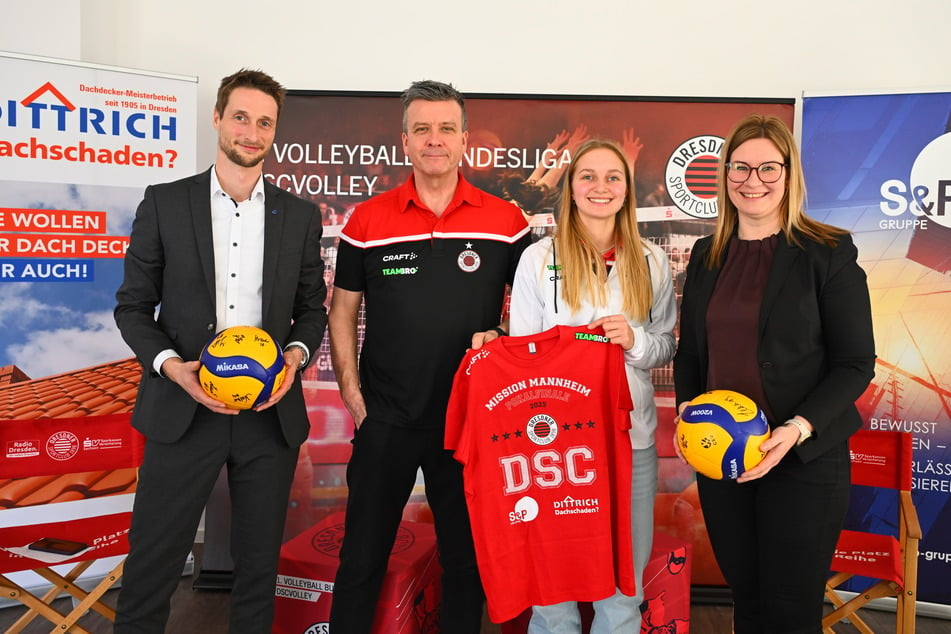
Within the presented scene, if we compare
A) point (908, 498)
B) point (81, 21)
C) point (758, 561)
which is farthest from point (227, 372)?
point (81, 21)

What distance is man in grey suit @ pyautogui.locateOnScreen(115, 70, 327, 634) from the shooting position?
1.98 metres

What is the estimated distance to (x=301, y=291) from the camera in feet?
7.28

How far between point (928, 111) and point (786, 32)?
833 millimetres

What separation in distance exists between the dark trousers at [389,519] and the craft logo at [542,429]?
302mm

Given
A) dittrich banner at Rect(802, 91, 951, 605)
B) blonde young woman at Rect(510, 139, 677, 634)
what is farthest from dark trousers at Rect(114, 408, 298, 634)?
dittrich banner at Rect(802, 91, 951, 605)

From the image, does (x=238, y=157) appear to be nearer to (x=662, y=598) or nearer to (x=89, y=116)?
Answer: (x=89, y=116)

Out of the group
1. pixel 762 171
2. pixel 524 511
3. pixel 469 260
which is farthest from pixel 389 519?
pixel 762 171

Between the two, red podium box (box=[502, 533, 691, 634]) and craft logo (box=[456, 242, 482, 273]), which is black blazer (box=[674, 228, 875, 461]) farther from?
red podium box (box=[502, 533, 691, 634])

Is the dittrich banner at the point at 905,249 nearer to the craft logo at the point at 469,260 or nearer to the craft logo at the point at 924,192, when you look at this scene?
the craft logo at the point at 924,192

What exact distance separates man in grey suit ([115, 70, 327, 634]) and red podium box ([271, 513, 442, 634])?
0.43m

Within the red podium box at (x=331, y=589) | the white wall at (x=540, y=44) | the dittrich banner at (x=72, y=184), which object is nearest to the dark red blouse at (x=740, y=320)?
the red podium box at (x=331, y=589)

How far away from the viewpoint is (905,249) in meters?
3.18

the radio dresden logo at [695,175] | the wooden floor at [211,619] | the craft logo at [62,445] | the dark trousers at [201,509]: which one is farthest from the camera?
the radio dresden logo at [695,175]

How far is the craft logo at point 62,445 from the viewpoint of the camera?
258 centimetres
